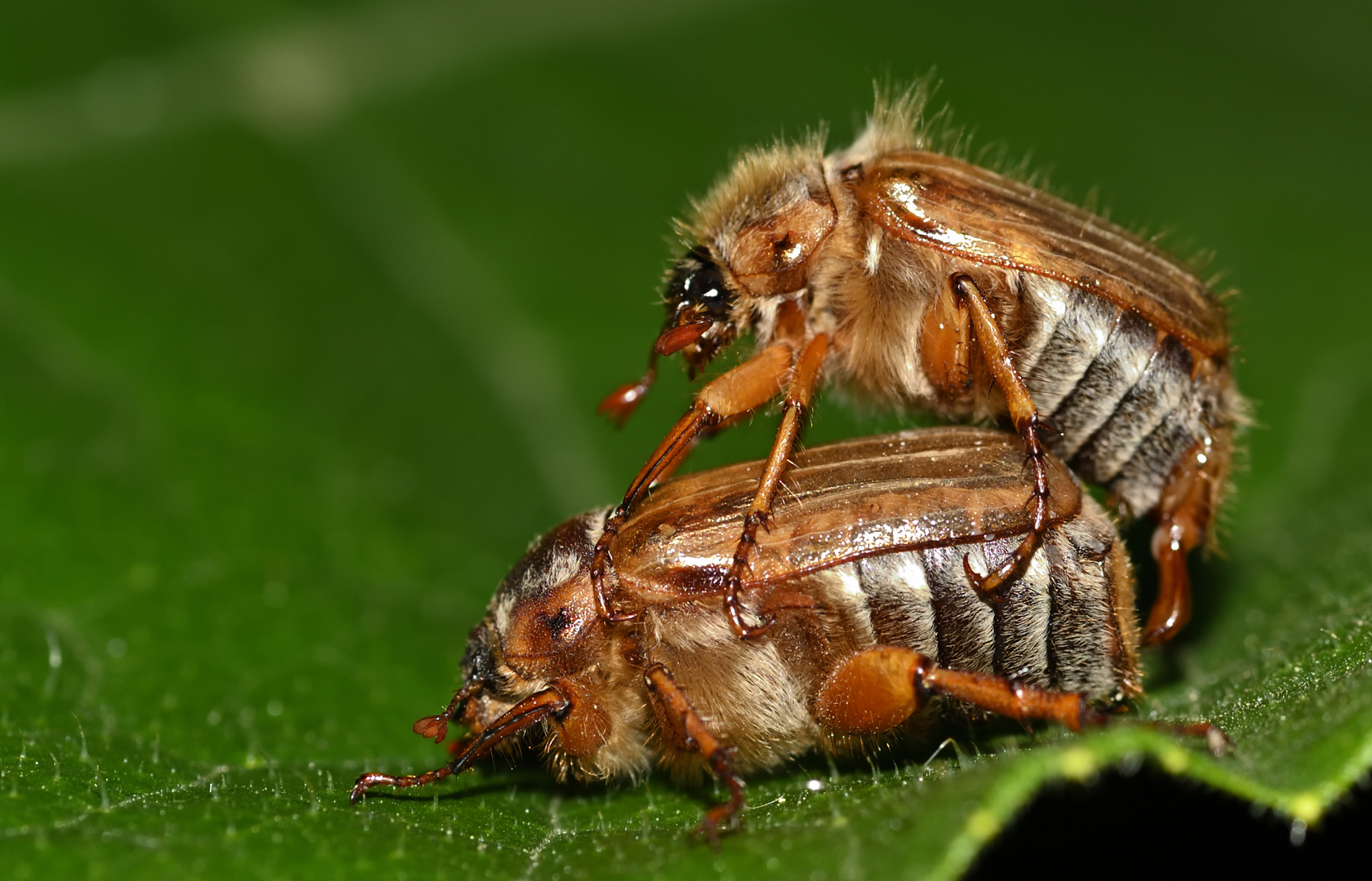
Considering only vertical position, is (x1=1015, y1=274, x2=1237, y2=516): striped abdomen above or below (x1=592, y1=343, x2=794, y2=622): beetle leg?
below

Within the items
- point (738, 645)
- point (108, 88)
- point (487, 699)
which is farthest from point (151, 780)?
point (108, 88)

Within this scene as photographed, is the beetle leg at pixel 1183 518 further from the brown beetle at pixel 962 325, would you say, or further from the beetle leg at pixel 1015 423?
the beetle leg at pixel 1015 423

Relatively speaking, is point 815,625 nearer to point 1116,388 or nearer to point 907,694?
point 907,694

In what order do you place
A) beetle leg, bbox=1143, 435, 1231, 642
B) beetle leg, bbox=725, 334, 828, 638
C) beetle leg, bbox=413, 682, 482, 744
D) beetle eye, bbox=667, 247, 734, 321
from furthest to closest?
1. beetle eye, bbox=667, 247, 734, 321
2. beetle leg, bbox=1143, 435, 1231, 642
3. beetle leg, bbox=413, 682, 482, 744
4. beetle leg, bbox=725, 334, 828, 638

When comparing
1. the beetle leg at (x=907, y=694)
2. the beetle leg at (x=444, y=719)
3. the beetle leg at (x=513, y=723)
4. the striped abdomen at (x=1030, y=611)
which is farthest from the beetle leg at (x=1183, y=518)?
the beetle leg at (x=444, y=719)

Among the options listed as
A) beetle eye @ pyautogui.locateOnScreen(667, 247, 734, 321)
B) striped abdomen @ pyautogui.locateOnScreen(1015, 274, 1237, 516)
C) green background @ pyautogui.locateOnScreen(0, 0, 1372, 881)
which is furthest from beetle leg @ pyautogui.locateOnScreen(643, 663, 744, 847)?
striped abdomen @ pyautogui.locateOnScreen(1015, 274, 1237, 516)

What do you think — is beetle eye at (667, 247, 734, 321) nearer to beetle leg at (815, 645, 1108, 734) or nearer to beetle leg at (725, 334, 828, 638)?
beetle leg at (725, 334, 828, 638)
